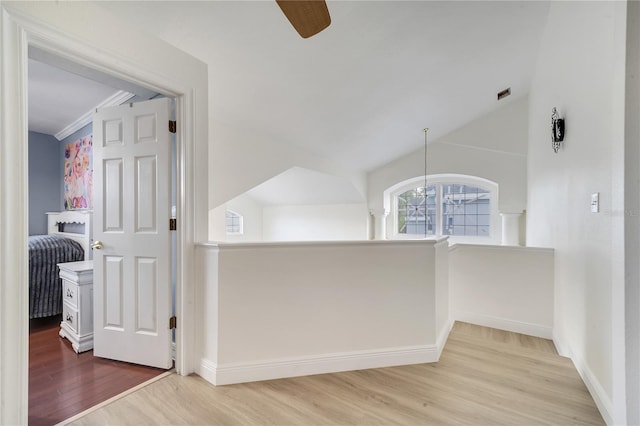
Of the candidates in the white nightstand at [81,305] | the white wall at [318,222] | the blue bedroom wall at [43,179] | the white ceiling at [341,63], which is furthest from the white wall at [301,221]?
the white nightstand at [81,305]

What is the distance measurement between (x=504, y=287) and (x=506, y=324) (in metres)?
0.35

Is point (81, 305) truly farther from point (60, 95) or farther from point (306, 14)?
point (306, 14)

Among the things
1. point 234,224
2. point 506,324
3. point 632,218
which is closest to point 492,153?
point 506,324

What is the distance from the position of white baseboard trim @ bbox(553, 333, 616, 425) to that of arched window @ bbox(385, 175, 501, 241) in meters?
2.95

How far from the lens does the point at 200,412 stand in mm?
1626

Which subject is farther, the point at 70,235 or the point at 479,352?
the point at 70,235

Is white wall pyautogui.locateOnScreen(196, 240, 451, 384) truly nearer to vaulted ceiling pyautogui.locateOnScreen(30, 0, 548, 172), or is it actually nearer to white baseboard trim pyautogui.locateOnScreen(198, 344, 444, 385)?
white baseboard trim pyautogui.locateOnScreen(198, 344, 444, 385)

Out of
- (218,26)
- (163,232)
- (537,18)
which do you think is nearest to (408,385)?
(163,232)

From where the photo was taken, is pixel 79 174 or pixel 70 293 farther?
pixel 79 174

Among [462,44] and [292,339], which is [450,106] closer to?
[462,44]

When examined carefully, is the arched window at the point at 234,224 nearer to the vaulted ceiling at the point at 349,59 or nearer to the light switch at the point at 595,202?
the vaulted ceiling at the point at 349,59

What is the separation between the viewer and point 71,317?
2.49 meters

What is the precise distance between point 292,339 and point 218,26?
2.05 meters

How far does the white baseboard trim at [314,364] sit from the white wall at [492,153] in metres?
3.42
